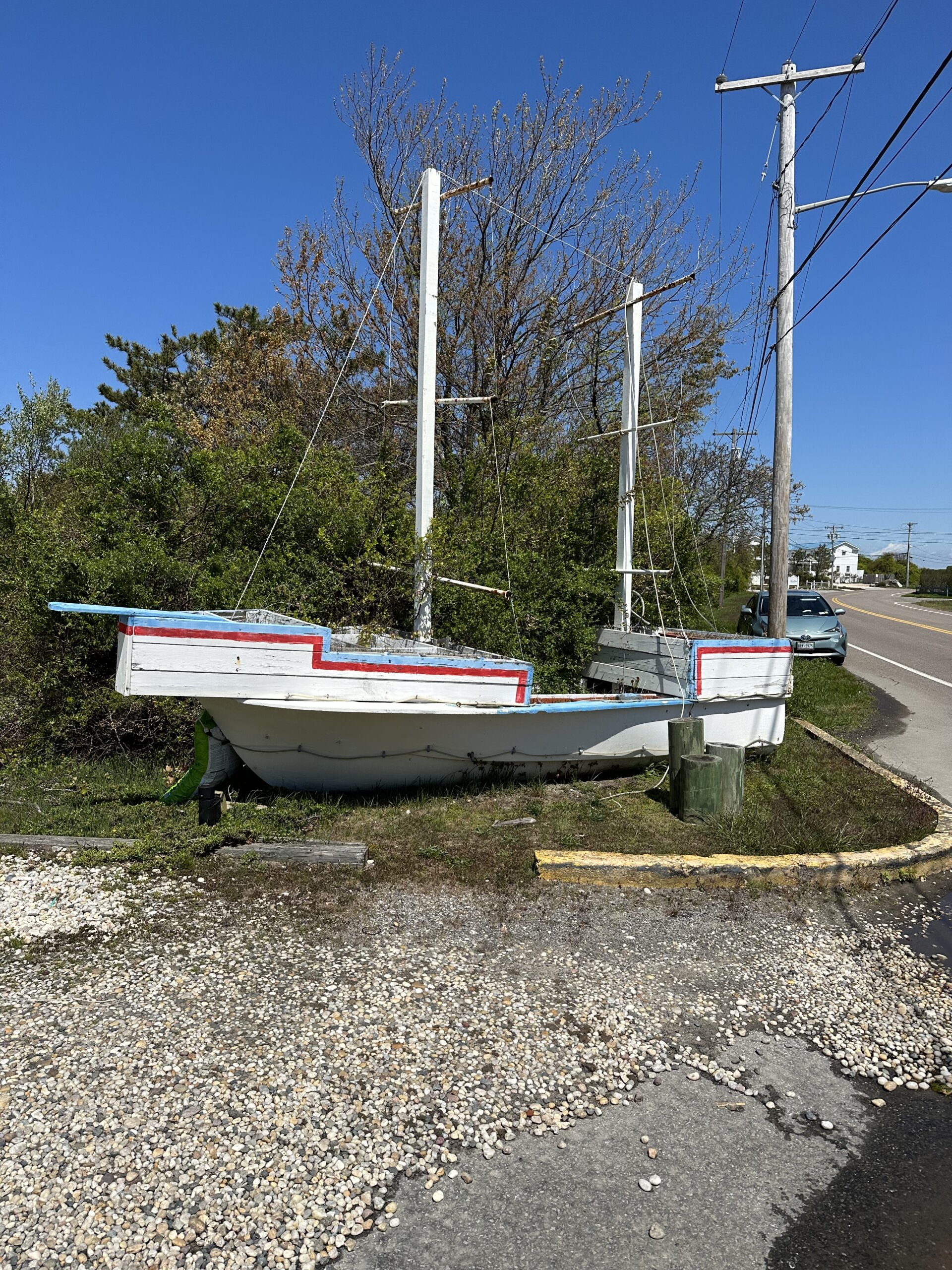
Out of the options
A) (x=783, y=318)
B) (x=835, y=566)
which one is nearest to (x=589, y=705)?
(x=783, y=318)

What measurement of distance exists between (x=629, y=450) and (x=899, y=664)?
34.9 ft

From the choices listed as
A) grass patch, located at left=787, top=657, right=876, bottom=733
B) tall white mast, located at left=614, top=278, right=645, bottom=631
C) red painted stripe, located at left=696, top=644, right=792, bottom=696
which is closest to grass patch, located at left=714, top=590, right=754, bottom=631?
grass patch, located at left=787, top=657, right=876, bottom=733

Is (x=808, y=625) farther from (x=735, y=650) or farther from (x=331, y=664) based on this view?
(x=331, y=664)

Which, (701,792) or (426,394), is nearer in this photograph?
(701,792)

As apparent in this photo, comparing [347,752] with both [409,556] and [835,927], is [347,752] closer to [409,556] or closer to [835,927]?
[409,556]

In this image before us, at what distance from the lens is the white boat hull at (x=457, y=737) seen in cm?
617

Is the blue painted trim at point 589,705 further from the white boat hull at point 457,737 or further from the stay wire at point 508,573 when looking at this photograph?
the stay wire at point 508,573

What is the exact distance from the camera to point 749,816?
253 inches

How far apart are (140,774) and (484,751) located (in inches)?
129

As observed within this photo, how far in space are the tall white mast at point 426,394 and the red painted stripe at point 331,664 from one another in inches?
59.8

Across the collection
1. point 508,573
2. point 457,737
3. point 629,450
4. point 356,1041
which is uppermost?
point 629,450

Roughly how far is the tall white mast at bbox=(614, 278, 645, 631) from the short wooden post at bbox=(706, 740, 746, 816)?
2.48 m

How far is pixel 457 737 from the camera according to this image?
6.80 m

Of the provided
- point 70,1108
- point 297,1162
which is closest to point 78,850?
point 70,1108
